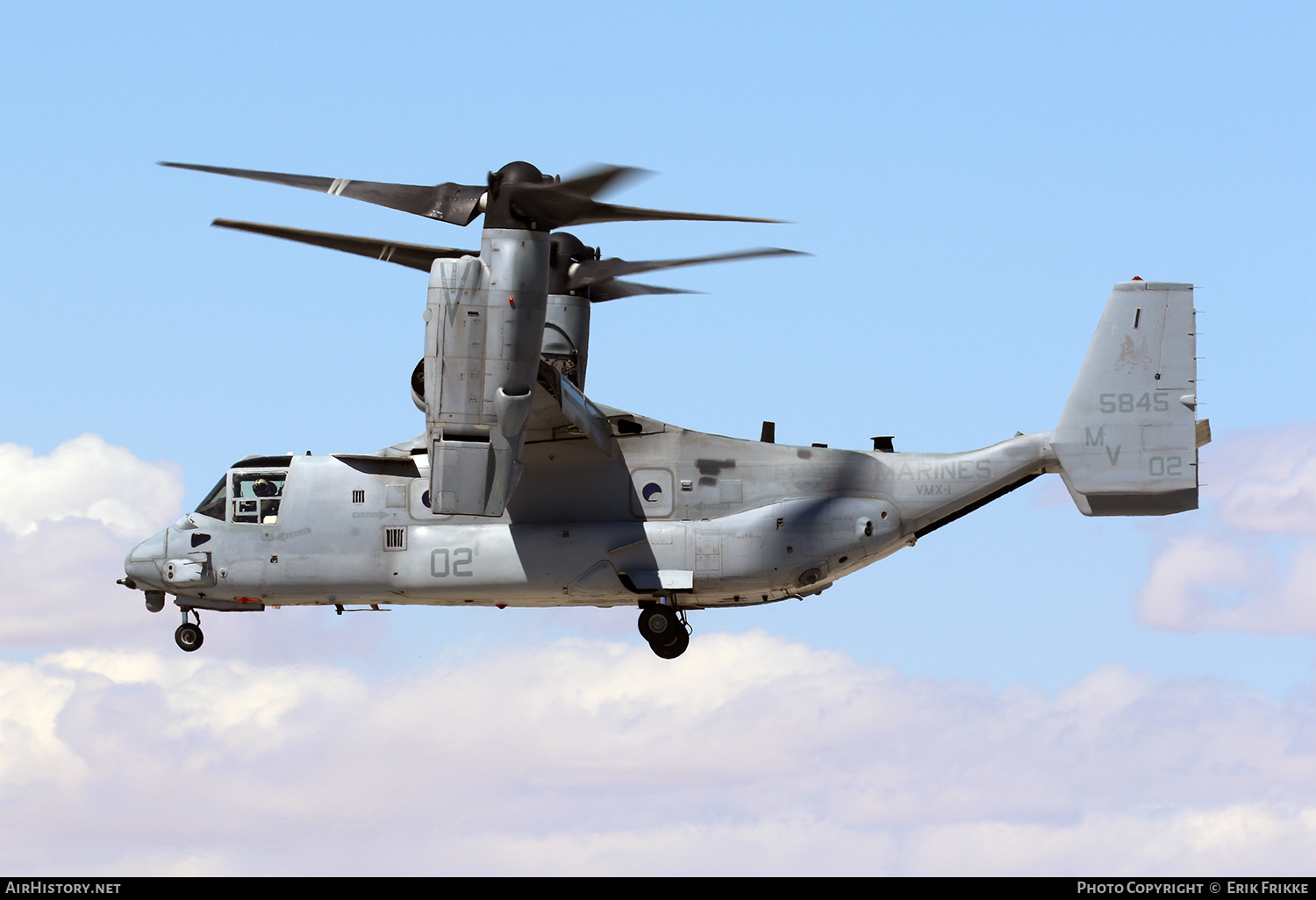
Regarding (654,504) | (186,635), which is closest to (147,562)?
(186,635)

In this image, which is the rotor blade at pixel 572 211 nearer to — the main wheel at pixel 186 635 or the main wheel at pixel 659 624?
the main wheel at pixel 659 624

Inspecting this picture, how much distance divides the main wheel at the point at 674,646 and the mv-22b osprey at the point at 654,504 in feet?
0.08

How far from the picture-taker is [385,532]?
23281mm

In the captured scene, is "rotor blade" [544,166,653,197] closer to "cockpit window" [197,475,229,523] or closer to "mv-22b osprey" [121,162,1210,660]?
"mv-22b osprey" [121,162,1210,660]

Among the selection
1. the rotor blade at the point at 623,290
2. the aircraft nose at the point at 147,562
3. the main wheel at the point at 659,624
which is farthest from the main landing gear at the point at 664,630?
the aircraft nose at the point at 147,562

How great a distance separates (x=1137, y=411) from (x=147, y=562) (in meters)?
13.7

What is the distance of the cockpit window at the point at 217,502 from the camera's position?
943 inches

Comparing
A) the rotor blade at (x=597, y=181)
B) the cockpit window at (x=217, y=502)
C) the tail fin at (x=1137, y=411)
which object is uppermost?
the rotor blade at (x=597, y=181)

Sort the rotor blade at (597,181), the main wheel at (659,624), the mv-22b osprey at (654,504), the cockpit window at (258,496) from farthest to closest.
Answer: the cockpit window at (258,496)
the main wheel at (659,624)
the mv-22b osprey at (654,504)
the rotor blade at (597,181)

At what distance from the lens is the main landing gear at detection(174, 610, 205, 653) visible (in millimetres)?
24297

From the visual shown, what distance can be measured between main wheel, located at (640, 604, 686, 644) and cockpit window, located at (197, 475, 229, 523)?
20.0 feet

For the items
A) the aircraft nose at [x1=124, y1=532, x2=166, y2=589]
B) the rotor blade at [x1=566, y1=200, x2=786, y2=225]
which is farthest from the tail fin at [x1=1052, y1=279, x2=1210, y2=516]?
the aircraft nose at [x1=124, y1=532, x2=166, y2=589]

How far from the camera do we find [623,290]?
25.2 m
